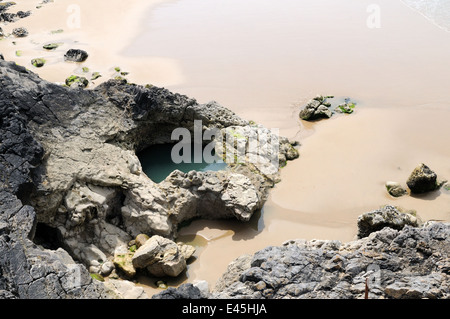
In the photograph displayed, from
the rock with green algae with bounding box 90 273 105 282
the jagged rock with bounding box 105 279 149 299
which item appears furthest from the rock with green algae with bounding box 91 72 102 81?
the jagged rock with bounding box 105 279 149 299

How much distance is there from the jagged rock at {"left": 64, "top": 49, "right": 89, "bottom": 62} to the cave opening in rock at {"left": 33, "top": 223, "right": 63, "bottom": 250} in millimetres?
14662

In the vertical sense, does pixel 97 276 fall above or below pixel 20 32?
below

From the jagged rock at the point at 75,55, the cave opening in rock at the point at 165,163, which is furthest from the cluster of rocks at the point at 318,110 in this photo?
the jagged rock at the point at 75,55

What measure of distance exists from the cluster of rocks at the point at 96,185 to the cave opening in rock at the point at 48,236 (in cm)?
2

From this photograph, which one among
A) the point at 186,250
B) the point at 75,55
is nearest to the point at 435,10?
the point at 75,55

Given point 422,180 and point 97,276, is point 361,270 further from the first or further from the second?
point 422,180

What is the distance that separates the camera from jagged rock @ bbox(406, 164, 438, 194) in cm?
1311

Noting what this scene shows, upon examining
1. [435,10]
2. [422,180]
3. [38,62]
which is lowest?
[422,180]

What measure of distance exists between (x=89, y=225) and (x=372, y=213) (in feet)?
22.6

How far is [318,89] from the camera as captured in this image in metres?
20.0

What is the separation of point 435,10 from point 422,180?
725 inches

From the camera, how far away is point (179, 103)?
563 inches

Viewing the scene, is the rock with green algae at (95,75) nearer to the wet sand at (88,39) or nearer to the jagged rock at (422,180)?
the wet sand at (88,39)
